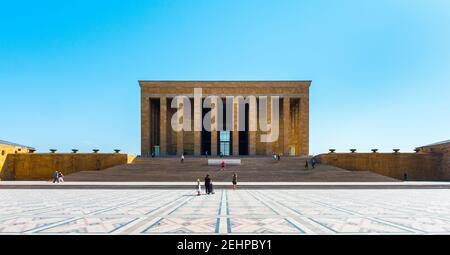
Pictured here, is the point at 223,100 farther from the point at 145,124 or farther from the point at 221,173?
the point at 221,173

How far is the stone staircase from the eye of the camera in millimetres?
27469

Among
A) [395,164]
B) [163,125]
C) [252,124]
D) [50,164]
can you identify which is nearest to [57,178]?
[50,164]

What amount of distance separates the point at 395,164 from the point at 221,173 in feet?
56.7

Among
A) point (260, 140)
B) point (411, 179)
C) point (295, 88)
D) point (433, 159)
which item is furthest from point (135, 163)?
point (433, 159)

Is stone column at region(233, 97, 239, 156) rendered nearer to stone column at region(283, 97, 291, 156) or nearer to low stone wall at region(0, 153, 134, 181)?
stone column at region(283, 97, 291, 156)

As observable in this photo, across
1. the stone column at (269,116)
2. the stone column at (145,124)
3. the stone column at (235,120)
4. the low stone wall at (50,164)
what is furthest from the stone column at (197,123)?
the low stone wall at (50,164)

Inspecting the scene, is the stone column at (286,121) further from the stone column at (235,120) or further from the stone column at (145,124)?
the stone column at (145,124)

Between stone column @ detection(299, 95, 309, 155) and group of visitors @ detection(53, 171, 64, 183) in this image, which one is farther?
stone column @ detection(299, 95, 309, 155)

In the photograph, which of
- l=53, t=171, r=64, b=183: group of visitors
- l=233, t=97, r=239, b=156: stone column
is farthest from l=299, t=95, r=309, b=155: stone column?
l=53, t=171, r=64, b=183: group of visitors

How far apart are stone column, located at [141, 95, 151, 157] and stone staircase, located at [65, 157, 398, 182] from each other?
7.17m

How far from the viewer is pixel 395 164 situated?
34.5m

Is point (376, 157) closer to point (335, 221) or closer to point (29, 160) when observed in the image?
point (335, 221)

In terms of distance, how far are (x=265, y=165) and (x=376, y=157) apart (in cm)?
1060
